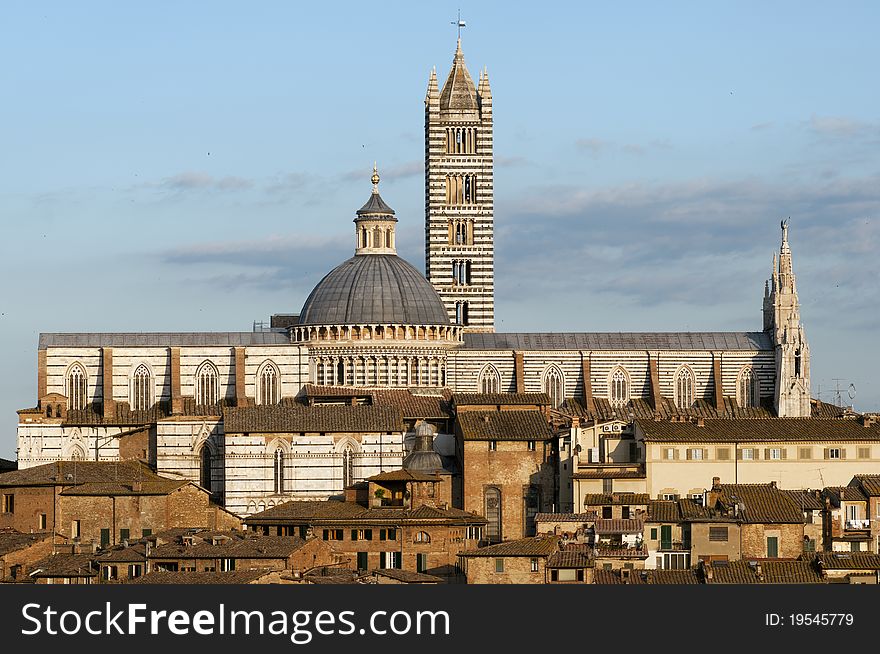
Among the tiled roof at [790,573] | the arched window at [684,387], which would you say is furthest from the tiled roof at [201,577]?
the arched window at [684,387]

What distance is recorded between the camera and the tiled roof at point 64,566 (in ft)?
Answer: 247

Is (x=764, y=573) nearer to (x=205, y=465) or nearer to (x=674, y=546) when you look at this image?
(x=674, y=546)

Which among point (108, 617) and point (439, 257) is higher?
point (439, 257)

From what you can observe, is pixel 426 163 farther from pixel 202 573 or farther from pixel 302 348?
pixel 202 573

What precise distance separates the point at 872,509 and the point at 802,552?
526 cm

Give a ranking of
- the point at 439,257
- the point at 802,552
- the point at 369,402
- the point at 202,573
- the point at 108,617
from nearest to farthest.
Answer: the point at 108,617
the point at 202,573
the point at 802,552
the point at 369,402
the point at 439,257

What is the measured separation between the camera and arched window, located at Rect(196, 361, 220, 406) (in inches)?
4006

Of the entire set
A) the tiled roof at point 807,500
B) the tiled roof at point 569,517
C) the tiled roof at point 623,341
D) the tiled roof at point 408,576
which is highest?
the tiled roof at point 623,341

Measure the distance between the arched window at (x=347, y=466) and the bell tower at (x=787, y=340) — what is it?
1696 centimetres

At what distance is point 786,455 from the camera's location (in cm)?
8850

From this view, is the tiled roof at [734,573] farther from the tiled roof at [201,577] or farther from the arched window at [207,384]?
the arched window at [207,384]

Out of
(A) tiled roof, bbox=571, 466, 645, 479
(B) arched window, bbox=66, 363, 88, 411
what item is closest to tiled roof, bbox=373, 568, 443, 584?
(A) tiled roof, bbox=571, 466, 645, 479

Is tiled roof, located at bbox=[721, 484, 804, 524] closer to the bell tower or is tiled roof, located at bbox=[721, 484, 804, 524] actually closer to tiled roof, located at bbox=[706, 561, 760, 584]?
tiled roof, located at bbox=[706, 561, 760, 584]

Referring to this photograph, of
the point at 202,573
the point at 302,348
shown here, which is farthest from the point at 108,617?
the point at 302,348
